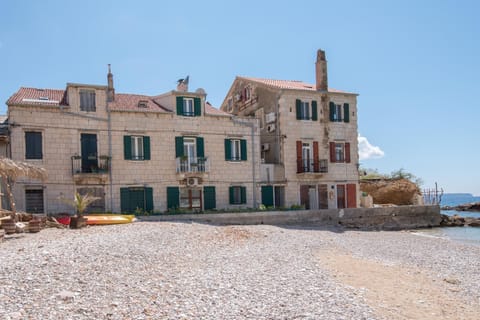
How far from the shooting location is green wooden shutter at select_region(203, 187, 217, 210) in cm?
2731

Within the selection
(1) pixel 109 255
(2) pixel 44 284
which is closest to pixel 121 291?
(2) pixel 44 284

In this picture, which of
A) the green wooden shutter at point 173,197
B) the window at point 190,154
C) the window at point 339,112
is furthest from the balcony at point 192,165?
the window at point 339,112

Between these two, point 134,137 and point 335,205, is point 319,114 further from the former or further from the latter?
point 134,137

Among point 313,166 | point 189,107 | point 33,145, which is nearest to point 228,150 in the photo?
point 189,107

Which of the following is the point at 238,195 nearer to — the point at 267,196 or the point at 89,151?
the point at 267,196

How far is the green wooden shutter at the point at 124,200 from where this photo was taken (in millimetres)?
25203

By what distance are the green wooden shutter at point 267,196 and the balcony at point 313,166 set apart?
259cm

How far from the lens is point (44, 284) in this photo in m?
9.13

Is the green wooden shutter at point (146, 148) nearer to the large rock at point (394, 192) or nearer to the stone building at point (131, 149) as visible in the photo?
the stone building at point (131, 149)

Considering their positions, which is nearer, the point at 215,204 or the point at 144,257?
the point at 144,257

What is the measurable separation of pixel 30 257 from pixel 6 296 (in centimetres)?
309

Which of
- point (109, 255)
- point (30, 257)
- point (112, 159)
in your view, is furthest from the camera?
point (112, 159)

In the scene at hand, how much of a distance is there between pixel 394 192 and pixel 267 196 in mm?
21671

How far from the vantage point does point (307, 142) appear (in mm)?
30828
